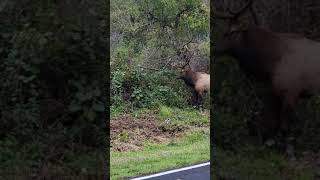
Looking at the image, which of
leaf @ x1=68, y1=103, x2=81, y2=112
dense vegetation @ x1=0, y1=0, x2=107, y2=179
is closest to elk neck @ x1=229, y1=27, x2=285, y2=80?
dense vegetation @ x1=0, y1=0, x2=107, y2=179

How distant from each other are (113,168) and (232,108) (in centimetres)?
265

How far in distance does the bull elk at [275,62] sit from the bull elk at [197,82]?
22.8ft

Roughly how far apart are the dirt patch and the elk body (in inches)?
51.3

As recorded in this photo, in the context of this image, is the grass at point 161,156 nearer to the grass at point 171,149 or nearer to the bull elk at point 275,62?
the grass at point 171,149

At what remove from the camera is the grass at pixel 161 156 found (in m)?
5.76

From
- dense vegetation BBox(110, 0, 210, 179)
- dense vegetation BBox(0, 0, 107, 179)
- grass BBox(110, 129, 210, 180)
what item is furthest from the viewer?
dense vegetation BBox(110, 0, 210, 179)

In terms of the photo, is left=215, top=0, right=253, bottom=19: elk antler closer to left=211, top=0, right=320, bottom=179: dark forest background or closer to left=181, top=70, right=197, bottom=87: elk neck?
left=211, top=0, right=320, bottom=179: dark forest background

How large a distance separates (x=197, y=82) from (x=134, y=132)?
2.46 metres

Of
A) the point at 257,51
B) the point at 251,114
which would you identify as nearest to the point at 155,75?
the point at 257,51

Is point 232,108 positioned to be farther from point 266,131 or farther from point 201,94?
point 201,94

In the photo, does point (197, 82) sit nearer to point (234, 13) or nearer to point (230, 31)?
point (230, 31)

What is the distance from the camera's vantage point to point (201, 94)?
10891mm

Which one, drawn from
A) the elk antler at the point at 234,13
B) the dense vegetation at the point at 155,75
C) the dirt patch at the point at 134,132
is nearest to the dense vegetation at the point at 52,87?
the elk antler at the point at 234,13

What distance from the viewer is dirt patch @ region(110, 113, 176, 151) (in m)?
8.03
